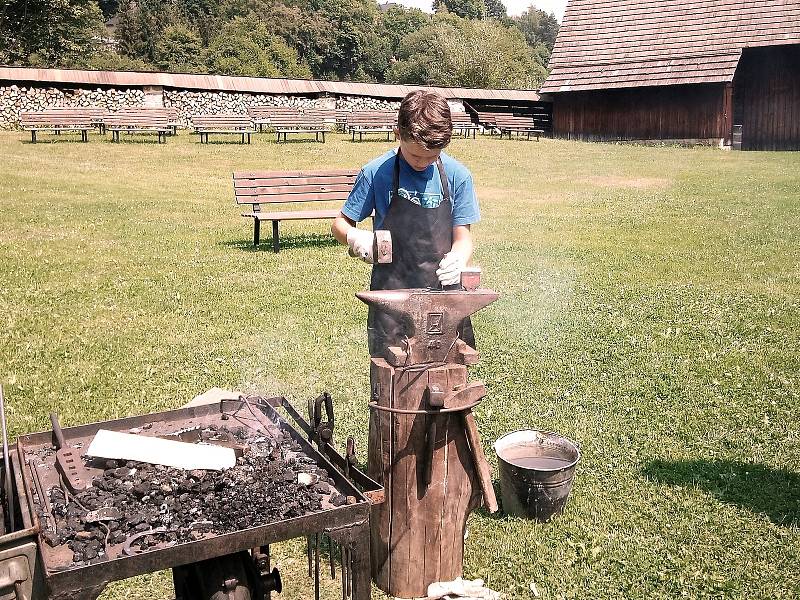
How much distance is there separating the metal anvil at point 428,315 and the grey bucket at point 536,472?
3.49 ft

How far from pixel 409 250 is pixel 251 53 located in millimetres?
59051

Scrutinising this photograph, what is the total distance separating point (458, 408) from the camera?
3074mm

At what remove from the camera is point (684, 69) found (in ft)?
86.8

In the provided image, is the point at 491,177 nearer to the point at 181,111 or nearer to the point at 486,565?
the point at 181,111

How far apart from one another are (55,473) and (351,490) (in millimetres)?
1128

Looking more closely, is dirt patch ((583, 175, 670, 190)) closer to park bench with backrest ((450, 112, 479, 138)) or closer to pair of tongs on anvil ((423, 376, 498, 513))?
park bench with backrest ((450, 112, 479, 138))

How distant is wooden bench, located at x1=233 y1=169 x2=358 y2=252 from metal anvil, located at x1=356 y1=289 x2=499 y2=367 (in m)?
7.52

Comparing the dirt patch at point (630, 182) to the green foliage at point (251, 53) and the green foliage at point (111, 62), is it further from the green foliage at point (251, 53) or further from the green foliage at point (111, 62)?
the green foliage at point (251, 53)

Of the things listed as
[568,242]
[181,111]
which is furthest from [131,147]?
[568,242]

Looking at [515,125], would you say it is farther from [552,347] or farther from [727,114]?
[552,347]

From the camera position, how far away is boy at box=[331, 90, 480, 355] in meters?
3.32

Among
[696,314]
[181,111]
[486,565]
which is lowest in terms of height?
[486,565]

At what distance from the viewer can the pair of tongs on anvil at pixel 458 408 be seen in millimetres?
3061

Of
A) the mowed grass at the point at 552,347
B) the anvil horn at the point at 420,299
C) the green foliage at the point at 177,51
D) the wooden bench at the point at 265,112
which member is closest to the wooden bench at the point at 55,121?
the wooden bench at the point at 265,112
